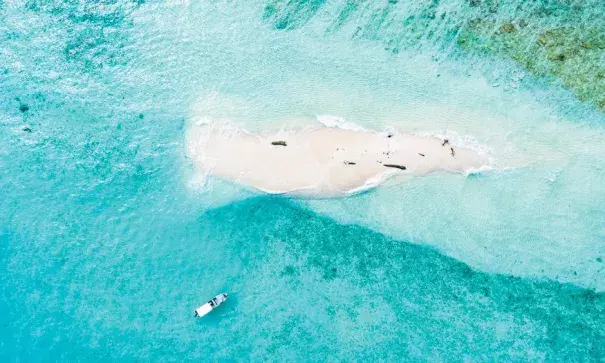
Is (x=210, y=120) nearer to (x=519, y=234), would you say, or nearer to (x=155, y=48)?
(x=155, y=48)

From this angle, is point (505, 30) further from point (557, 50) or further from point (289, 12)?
point (289, 12)

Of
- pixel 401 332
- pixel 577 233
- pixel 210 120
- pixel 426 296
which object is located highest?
pixel 210 120

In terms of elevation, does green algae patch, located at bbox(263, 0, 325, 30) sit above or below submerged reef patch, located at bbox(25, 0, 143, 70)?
above

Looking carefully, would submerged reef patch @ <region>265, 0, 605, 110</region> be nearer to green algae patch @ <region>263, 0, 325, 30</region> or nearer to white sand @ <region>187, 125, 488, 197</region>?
green algae patch @ <region>263, 0, 325, 30</region>

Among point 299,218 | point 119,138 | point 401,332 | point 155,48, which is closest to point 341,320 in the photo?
point 401,332

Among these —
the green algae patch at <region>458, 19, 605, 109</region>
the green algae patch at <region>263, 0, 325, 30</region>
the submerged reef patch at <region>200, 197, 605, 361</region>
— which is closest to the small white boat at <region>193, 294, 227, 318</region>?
the submerged reef patch at <region>200, 197, 605, 361</region>

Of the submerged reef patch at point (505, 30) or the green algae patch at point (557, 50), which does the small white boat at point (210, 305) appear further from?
the green algae patch at point (557, 50)

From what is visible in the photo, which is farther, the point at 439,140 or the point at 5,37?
the point at 5,37

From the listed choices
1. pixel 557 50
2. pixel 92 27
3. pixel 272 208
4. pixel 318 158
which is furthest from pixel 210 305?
pixel 557 50
